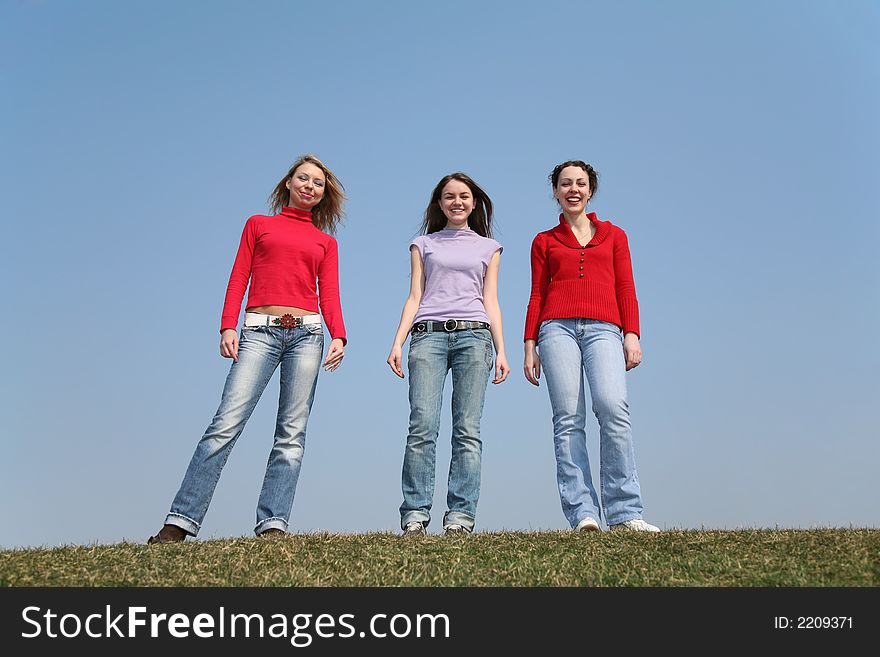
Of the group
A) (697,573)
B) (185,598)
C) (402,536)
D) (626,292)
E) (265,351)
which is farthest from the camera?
(626,292)

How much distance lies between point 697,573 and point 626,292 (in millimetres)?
3068

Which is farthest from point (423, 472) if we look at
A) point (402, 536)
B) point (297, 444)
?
point (297, 444)

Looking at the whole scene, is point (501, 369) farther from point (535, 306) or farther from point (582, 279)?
point (582, 279)

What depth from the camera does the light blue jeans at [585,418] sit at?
7449mm

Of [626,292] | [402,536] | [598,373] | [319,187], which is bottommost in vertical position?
[402,536]

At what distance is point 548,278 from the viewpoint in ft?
26.6

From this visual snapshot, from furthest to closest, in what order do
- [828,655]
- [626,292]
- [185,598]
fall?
[626,292] < [185,598] < [828,655]

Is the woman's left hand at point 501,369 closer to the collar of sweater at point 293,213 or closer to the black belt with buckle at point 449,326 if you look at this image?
the black belt with buckle at point 449,326

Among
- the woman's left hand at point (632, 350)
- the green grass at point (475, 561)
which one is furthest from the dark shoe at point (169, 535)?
the woman's left hand at point (632, 350)

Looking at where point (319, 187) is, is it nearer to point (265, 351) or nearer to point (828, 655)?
point (265, 351)

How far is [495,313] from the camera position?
781 cm

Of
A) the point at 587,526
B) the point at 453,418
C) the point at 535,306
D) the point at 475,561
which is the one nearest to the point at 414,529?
the point at 453,418

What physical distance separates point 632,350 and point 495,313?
1.28 metres

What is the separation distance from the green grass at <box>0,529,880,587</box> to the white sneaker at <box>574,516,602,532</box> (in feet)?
1.28
